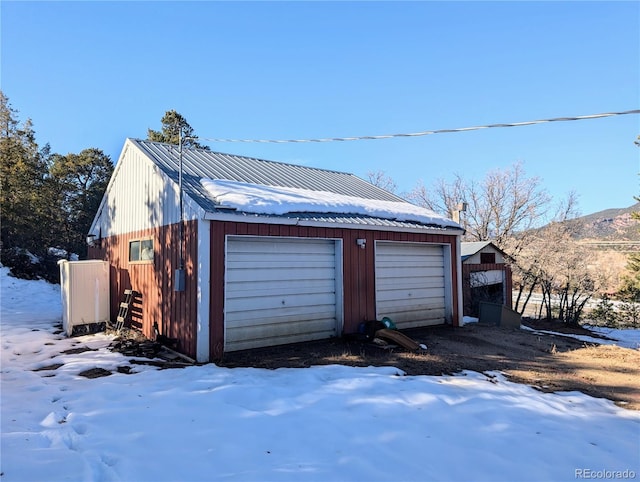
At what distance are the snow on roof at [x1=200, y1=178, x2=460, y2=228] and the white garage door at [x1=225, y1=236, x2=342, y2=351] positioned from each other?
636 millimetres

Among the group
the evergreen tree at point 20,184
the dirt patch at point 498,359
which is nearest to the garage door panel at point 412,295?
the dirt patch at point 498,359

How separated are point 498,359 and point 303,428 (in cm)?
476

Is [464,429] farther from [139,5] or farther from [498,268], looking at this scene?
[498,268]

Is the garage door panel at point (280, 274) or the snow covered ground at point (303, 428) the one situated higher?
the garage door panel at point (280, 274)

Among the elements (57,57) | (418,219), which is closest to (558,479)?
(418,219)

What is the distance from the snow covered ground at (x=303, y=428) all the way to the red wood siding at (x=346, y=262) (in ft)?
3.83

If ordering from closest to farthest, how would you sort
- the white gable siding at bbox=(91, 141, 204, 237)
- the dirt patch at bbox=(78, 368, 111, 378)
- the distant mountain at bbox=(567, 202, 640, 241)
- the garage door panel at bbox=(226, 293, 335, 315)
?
the dirt patch at bbox=(78, 368, 111, 378) < the garage door panel at bbox=(226, 293, 335, 315) < the white gable siding at bbox=(91, 141, 204, 237) < the distant mountain at bbox=(567, 202, 640, 241)

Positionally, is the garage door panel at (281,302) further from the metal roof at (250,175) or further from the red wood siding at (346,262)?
the metal roof at (250,175)

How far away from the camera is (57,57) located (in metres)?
9.26

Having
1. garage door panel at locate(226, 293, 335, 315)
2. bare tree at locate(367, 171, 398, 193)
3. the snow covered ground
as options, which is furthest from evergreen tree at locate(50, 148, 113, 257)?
bare tree at locate(367, 171, 398, 193)

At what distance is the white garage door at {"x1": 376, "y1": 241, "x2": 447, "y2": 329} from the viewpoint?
9297 mm

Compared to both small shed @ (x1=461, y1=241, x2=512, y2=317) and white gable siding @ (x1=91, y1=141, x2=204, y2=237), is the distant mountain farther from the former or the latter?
white gable siding @ (x1=91, y1=141, x2=204, y2=237)

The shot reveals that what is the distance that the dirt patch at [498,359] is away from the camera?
5496 millimetres

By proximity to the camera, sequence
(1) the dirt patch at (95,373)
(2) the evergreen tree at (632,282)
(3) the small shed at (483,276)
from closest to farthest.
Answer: (1) the dirt patch at (95,373) → (3) the small shed at (483,276) → (2) the evergreen tree at (632,282)
